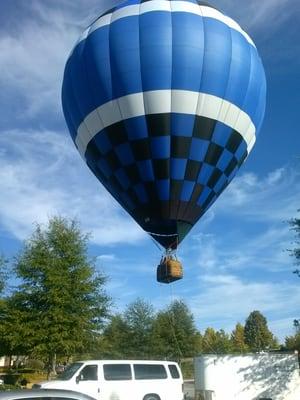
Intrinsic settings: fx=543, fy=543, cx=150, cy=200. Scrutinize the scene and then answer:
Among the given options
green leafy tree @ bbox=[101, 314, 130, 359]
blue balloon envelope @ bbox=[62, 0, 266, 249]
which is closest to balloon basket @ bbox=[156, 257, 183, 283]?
blue balloon envelope @ bbox=[62, 0, 266, 249]

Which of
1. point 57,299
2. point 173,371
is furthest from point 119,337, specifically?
point 173,371

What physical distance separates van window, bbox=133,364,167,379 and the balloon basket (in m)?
4.20

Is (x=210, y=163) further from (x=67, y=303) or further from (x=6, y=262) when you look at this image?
(x=6, y=262)

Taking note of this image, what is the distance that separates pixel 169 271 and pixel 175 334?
135 feet

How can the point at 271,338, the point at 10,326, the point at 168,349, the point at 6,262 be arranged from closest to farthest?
the point at 10,326 < the point at 6,262 < the point at 168,349 < the point at 271,338

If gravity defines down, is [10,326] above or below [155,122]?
below

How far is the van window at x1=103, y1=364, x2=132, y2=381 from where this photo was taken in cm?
1942

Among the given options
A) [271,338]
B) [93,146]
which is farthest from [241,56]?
[271,338]

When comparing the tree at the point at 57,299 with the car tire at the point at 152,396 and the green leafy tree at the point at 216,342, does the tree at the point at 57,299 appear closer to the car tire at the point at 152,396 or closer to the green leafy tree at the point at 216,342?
the car tire at the point at 152,396

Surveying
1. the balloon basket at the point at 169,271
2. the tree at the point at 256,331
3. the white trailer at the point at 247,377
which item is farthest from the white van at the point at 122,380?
the tree at the point at 256,331

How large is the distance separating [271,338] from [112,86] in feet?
410

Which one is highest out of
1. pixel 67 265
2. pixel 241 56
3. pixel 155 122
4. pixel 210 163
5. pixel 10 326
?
pixel 241 56

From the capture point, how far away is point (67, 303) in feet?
98.6

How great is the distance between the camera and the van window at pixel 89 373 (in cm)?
1914
